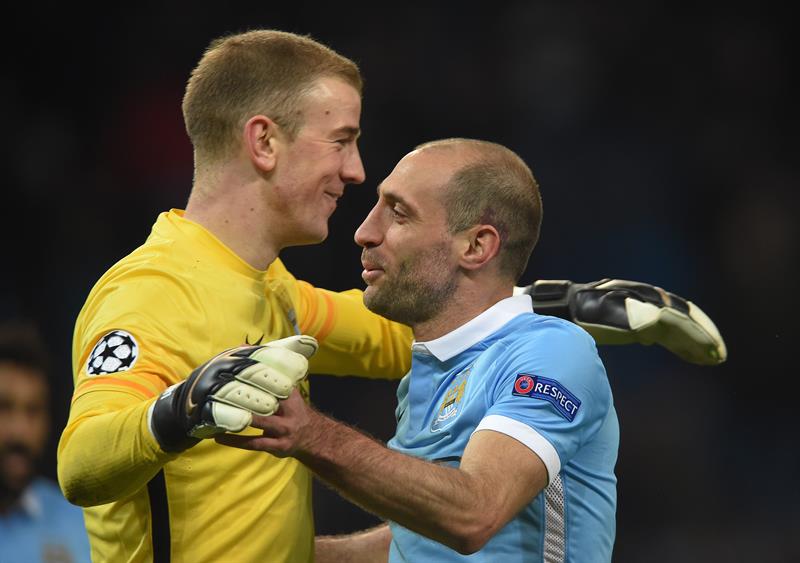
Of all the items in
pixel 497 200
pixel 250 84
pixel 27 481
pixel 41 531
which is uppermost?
pixel 250 84

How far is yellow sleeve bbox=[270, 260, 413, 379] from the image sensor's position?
2826mm

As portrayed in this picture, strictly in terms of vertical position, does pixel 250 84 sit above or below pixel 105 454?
above

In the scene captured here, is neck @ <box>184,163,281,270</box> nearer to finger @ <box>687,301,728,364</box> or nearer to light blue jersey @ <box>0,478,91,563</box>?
finger @ <box>687,301,728,364</box>

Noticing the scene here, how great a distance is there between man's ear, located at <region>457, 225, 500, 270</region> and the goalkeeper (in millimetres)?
298

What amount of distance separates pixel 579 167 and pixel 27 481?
309 centimetres

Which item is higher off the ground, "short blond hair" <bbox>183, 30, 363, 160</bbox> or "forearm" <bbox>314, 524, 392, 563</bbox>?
"short blond hair" <bbox>183, 30, 363, 160</bbox>

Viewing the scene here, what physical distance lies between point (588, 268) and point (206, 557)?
143 inches

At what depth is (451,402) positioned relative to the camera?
2322 millimetres

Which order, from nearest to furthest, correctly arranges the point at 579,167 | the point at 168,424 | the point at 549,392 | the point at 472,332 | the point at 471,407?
the point at 168,424
the point at 549,392
the point at 471,407
the point at 472,332
the point at 579,167

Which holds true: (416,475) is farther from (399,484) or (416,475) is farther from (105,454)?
(105,454)

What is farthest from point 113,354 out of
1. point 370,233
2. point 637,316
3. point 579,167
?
point 579,167

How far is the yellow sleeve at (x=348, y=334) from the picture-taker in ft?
9.27

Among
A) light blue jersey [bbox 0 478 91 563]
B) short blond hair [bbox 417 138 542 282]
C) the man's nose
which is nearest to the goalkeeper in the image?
the man's nose

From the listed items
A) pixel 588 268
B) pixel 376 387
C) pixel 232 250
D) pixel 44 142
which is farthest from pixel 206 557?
pixel 44 142
